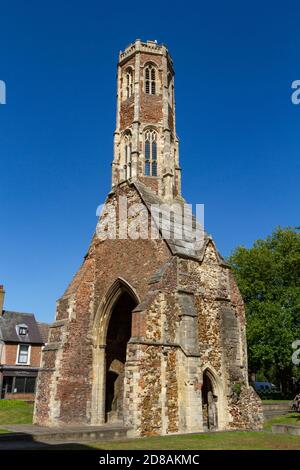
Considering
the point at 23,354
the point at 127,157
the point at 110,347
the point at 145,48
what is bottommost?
the point at 110,347

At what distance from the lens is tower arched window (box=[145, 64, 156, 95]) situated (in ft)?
86.3

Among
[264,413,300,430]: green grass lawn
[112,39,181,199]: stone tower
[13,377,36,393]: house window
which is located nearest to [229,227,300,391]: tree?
[264,413,300,430]: green grass lawn

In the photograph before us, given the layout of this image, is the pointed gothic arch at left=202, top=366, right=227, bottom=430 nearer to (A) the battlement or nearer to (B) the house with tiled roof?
(A) the battlement

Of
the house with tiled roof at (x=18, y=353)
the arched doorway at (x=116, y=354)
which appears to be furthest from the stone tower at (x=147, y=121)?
the house with tiled roof at (x=18, y=353)

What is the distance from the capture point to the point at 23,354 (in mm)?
36469

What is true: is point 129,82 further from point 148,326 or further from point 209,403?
point 209,403

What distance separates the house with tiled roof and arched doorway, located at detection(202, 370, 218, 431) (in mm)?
22450

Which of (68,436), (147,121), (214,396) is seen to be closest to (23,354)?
(147,121)

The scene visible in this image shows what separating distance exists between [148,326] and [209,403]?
4.74m

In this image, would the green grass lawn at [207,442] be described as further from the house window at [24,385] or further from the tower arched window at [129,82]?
the house window at [24,385]

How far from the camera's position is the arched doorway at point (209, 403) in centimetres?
1702

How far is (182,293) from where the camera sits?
55.1ft
